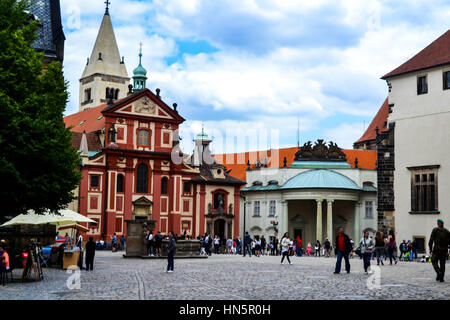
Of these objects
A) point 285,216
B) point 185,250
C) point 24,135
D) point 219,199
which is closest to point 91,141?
point 219,199

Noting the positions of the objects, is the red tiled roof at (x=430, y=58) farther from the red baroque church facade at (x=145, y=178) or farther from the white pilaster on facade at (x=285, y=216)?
the white pilaster on facade at (x=285, y=216)

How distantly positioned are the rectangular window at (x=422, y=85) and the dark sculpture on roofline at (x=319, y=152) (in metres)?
33.7

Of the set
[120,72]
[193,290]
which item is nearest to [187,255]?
[193,290]

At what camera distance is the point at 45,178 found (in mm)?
21719

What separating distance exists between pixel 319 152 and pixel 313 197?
830cm

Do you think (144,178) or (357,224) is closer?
(144,178)

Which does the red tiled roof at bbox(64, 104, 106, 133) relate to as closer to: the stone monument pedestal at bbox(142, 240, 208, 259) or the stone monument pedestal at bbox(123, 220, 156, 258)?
the stone monument pedestal at bbox(123, 220, 156, 258)

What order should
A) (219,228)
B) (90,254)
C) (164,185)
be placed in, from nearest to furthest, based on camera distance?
1. (90,254)
2. (164,185)
3. (219,228)

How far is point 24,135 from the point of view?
20578mm

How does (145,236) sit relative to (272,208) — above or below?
below

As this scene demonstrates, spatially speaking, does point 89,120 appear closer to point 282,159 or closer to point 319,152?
point 282,159

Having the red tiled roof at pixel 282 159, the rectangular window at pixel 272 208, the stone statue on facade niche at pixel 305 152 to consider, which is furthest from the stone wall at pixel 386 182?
the red tiled roof at pixel 282 159

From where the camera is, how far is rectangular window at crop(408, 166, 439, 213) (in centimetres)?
3866
